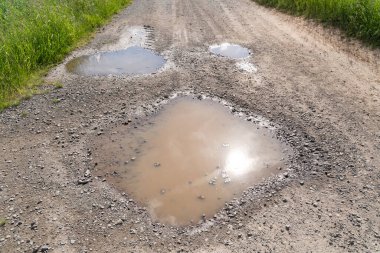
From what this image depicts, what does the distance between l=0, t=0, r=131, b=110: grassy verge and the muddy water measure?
8.25 feet

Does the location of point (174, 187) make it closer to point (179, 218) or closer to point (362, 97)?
point (179, 218)

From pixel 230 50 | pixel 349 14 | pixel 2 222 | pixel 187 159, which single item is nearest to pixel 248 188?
pixel 187 159

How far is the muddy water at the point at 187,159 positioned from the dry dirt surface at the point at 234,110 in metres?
0.16

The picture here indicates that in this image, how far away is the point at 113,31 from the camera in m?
9.11

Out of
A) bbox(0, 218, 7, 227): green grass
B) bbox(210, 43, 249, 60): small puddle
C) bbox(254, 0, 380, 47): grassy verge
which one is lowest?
bbox(0, 218, 7, 227): green grass

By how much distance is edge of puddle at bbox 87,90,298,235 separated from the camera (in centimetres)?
391

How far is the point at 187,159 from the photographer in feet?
15.8

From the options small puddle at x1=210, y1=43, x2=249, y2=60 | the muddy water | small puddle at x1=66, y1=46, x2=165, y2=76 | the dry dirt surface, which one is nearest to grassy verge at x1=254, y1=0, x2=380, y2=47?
the dry dirt surface

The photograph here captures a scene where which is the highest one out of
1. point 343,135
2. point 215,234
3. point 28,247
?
point 343,135

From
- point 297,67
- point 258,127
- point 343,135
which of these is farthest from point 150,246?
point 297,67

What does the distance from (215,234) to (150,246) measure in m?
0.68

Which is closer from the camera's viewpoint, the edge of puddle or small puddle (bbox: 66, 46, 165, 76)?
the edge of puddle

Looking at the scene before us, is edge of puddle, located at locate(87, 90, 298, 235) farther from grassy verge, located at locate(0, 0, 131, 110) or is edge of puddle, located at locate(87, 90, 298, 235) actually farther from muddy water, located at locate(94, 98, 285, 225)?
grassy verge, located at locate(0, 0, 131, 110)

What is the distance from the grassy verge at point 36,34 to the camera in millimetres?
6668
